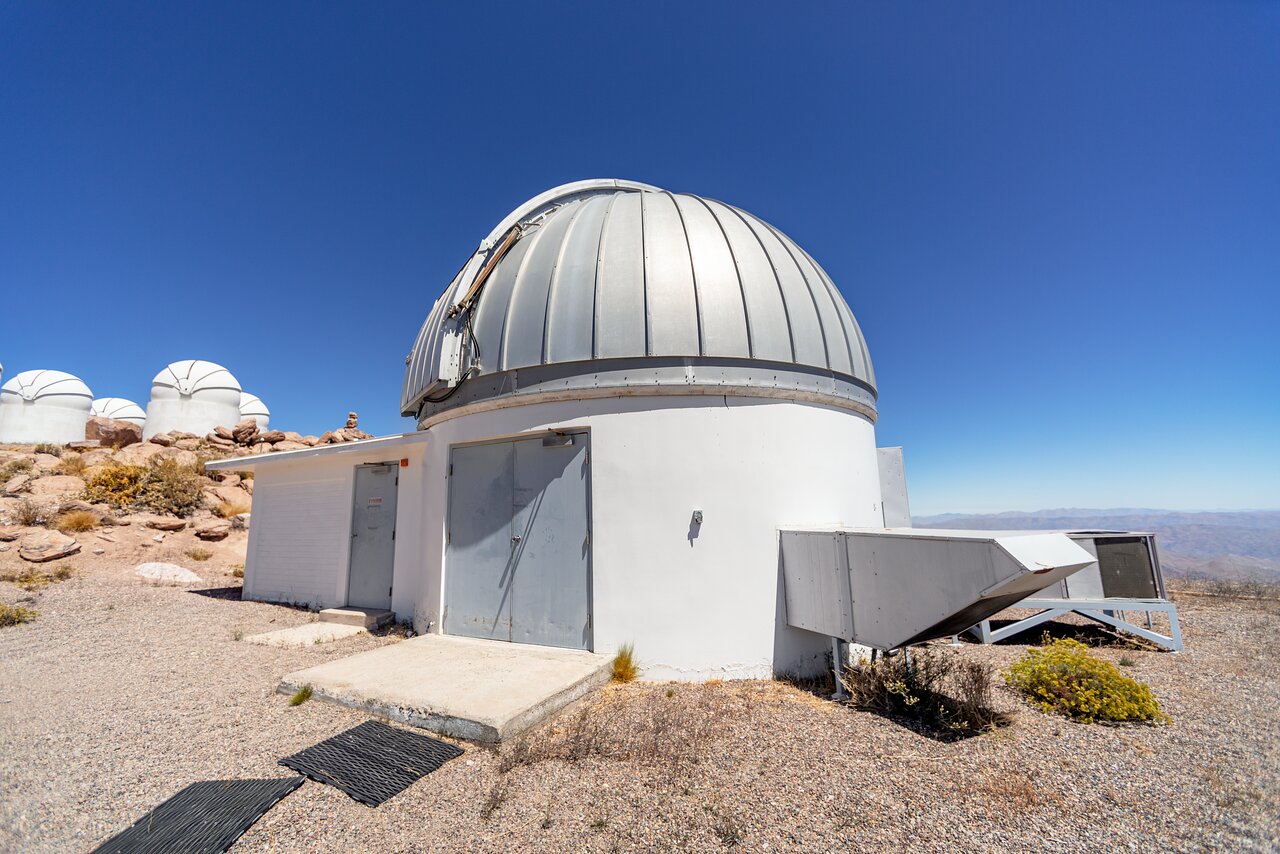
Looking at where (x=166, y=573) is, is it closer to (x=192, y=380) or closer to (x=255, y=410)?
(x=192, y=380)

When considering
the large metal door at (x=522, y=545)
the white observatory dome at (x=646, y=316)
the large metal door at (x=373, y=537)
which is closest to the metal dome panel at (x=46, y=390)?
the large metal door at (x=373, y=537)

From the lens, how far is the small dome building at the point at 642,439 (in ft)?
19.3

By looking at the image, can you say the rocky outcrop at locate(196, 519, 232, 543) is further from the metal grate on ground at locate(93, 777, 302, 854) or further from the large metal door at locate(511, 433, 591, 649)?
the metal grate on ground at locate(93, 777, 302, 854)

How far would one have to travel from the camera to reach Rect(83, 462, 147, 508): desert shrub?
16.4 metres

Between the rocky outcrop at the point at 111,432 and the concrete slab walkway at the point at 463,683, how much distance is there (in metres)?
28.8

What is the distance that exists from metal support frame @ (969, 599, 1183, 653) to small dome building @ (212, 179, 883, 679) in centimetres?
272

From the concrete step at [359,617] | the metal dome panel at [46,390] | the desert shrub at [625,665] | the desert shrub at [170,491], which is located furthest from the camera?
the metal dome panel at [46,390]

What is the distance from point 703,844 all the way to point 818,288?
7.08 m

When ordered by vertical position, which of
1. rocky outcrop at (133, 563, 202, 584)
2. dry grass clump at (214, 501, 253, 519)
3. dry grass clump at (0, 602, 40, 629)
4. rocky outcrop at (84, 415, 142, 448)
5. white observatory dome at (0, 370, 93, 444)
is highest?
white observatory dome at (0, 370, 93, 444)

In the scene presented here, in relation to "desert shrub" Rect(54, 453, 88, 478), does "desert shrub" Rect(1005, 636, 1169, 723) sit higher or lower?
lower

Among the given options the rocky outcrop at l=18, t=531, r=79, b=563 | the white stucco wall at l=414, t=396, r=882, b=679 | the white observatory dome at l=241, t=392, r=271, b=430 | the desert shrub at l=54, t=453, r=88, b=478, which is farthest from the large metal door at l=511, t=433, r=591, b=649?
the white observatory dome at l=241, t=392, r=271, b=430

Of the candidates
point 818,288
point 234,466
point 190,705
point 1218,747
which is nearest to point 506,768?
point 190,705

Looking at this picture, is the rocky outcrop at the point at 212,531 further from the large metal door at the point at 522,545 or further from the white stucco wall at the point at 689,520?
the white stucco wall at the point at 689,520

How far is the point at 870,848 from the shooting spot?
278cm
